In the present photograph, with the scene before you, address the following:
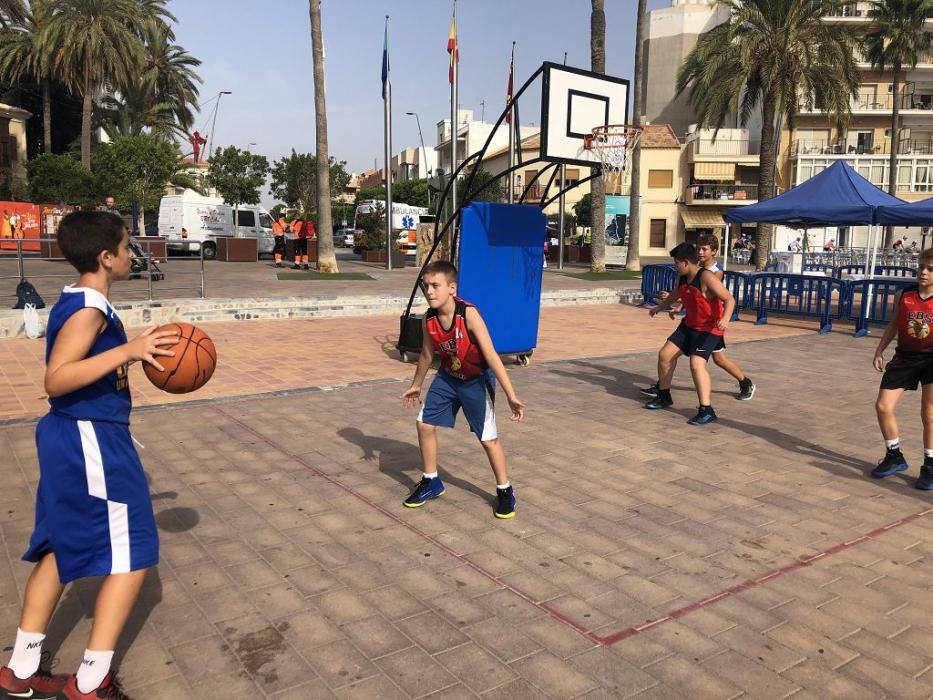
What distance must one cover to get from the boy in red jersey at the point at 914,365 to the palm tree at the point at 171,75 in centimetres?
4759

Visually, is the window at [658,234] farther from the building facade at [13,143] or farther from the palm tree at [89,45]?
the building facade at [13,143]

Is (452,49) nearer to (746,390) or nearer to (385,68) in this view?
(385,68)

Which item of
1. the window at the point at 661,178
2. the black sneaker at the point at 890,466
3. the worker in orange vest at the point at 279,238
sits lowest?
the black sneaker at the point at 890,466

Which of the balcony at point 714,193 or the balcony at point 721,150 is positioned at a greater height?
the balcony at point 721,150

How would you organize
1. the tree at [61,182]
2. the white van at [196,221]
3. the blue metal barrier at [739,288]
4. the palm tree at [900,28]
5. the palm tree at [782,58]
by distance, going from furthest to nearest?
the palm tree at [900,28], the tree at [61,182], the white van at [196,221], the palm tree at [782,58], the blue metal barrier at [739,288]

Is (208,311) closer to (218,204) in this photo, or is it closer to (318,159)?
(318,159)

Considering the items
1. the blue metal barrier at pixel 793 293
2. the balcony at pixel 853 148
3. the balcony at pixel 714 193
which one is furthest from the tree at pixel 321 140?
the balcony at pixel 853 148

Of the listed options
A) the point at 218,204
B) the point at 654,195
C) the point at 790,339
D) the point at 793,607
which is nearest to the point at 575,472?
the point at 793,607

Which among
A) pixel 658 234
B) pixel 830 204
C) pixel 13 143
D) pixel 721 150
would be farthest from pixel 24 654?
pixel 658 234

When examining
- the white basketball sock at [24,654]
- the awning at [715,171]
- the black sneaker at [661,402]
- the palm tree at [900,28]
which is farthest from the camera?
the awning at [715,171]

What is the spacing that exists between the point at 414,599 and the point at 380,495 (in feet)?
4.67

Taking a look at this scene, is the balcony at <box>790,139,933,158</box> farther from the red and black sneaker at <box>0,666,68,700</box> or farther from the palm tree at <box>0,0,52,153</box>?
the red and black sneaker at <box>0,666,68,700</box>

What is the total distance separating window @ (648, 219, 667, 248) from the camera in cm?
5356

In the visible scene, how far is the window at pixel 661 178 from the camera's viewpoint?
52.9 meters
